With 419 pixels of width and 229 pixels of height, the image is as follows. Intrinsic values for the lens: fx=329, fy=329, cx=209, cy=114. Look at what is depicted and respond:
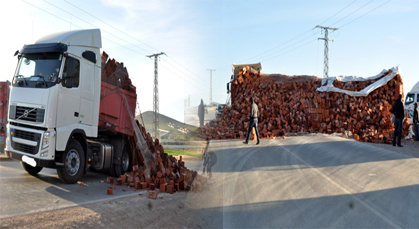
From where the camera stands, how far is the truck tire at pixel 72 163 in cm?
801

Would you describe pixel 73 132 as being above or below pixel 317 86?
below

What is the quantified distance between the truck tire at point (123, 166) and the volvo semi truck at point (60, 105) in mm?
825

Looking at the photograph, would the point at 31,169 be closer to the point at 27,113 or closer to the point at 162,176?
the point at 27,113

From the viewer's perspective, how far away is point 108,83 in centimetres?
971

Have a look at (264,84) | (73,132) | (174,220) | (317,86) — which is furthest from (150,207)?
(317,86)

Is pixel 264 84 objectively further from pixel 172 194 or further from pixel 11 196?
pixel 11 196

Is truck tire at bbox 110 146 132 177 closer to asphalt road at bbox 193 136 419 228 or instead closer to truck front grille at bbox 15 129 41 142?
truck front grille at bbox 15 129 41 142

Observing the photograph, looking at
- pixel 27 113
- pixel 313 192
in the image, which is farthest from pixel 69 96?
pixel 313 192

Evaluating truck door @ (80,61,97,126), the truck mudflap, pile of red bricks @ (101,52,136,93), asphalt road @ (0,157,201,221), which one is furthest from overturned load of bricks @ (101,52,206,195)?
the truck mudflap

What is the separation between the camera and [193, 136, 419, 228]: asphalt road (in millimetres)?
5188

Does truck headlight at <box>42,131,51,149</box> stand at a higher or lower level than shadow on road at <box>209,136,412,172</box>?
higher

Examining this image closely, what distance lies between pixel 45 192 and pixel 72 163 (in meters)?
1.51

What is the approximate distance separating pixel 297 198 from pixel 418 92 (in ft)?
87.9

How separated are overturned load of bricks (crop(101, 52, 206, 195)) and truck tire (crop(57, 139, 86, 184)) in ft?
2.77
